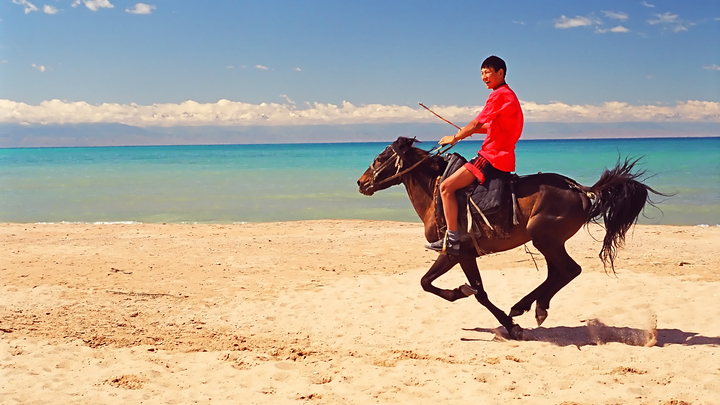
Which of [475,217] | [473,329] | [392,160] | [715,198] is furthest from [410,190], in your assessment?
[715,198]

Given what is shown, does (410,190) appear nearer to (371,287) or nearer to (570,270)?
(570,270)

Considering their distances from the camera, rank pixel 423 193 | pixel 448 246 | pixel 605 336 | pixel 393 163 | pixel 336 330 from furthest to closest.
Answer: pixel 336 330 < pixel 393 163 < pixel 423 193 < pixel 605 336 < pixel 448 246

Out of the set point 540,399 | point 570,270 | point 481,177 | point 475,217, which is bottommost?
point 540,399

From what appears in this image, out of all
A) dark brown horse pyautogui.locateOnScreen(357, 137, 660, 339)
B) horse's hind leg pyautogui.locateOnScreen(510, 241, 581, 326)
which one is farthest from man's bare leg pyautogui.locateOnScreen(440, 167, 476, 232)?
horse's hind leg pyautogui.locateOnScreen(510, 241, 581, 326)

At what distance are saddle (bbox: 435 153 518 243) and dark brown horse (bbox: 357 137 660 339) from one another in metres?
0.08

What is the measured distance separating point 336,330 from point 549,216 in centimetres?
297

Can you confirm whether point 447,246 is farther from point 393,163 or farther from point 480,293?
point 393,163

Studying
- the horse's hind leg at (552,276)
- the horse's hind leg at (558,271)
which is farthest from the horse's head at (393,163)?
the horse's hind leg at (558,271)

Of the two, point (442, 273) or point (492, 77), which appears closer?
point (492, 77)

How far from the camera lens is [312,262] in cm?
1198

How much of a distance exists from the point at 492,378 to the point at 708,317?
3779 millimetres

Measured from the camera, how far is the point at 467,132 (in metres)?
6.36

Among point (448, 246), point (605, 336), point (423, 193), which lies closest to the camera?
point (448, 246)

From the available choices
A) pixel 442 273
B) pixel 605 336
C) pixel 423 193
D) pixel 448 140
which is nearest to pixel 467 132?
pixel 448 140
